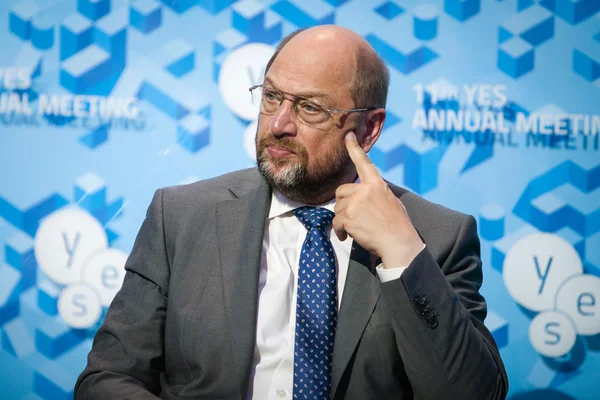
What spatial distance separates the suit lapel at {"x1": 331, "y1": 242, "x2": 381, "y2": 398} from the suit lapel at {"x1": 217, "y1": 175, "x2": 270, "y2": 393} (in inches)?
8.9

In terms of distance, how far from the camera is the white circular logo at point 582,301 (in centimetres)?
280

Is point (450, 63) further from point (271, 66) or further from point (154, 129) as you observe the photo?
point (154, 129)

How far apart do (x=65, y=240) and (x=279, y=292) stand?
115 centimetres

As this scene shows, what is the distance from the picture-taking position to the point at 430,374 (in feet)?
5.39

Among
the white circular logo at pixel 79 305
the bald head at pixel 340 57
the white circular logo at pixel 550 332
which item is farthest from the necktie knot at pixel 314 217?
the white circular logo at pixel 550 332

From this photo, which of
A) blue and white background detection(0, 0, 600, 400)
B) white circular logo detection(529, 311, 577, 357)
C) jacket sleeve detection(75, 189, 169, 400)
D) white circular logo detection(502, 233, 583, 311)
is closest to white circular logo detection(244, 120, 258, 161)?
blue and white background detection(0, 0, 600, 400)

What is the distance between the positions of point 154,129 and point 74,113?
316mm

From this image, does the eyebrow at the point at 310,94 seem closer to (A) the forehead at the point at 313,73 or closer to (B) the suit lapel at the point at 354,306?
(A) the forehead at the point at 313,73

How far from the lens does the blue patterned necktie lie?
1764 millimetres

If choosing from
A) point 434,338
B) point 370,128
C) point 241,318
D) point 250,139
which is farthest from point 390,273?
point 250,139

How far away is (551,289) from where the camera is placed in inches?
110

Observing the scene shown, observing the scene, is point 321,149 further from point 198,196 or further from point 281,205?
point 198,196

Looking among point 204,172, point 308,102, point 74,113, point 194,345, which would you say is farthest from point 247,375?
point 74,113

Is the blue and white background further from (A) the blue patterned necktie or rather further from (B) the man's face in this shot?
(A) the blue patterned necktie
